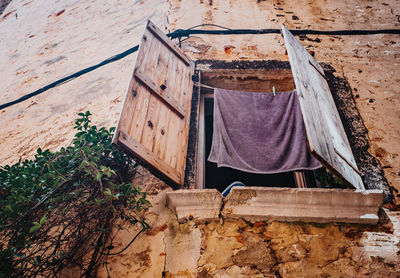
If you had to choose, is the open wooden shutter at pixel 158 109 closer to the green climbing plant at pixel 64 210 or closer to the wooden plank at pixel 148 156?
the wooden plank at pixel 148 156

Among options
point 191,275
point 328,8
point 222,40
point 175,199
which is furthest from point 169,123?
point 328,8

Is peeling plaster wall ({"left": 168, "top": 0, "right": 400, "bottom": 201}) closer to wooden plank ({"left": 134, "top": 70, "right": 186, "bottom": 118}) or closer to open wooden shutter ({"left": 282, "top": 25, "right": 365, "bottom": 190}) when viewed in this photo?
open wooden shutter ({"left": 282, "top": 25, "right": 365, "bottom": 190})

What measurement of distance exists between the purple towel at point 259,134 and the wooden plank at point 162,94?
0.44 m

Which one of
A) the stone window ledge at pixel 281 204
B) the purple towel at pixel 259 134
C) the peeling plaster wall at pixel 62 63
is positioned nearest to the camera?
the stone window ledge at pixel 281 204

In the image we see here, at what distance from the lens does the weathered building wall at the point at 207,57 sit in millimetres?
1907

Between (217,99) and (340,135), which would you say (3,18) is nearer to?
(217,99)

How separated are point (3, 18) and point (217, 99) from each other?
9.74 m

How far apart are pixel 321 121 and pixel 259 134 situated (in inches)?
26.6

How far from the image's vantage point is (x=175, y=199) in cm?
217

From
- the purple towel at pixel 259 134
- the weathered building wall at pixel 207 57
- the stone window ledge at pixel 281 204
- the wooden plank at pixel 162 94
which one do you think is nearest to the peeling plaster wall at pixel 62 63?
the weathered building wall at pixel 207 57

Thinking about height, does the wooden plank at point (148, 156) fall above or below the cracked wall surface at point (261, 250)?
above

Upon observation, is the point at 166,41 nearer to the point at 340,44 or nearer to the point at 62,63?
the point at 340,44

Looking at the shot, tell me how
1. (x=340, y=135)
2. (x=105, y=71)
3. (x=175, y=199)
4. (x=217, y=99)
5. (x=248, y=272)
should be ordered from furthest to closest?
(x=105, y=71), (x=217, y=99), (x=340, y=135), (x=175, y=199), (x=248, y=272)

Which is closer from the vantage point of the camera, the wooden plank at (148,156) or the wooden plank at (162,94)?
the wooden plank at (148,156)
